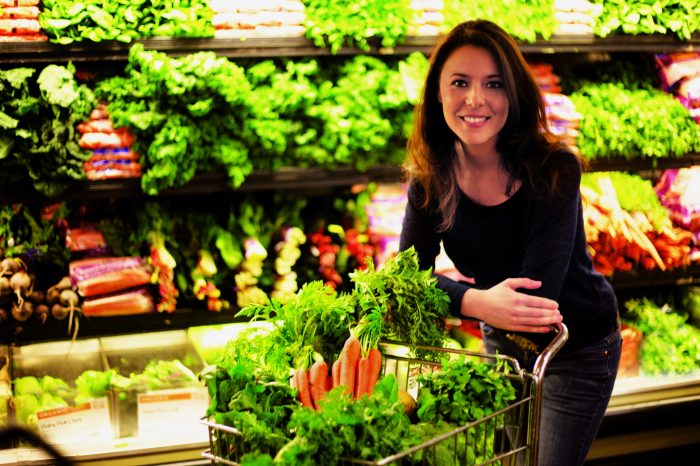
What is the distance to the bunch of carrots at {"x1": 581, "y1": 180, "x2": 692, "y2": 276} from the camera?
4336 millimetres

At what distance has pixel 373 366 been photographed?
6.46ft

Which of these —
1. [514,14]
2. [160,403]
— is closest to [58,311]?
[160,403]

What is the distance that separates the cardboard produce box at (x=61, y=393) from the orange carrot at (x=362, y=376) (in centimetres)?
186

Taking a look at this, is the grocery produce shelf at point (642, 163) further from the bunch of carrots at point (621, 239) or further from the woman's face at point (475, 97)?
the woman's face at point (475, 97)

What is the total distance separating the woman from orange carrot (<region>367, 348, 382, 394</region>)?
0.38 m

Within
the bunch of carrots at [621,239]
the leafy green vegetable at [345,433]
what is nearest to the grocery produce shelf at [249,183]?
the bunch of carrots at [621,239]

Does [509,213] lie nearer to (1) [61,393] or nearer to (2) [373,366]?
(2) [373,366]

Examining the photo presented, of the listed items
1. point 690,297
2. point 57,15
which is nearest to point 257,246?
point 57,15

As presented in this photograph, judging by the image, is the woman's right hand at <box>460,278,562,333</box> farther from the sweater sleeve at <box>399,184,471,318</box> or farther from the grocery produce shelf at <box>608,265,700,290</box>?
the grocery produce shelf at <box>608,265,700,290</box>

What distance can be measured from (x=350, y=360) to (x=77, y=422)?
1903mm

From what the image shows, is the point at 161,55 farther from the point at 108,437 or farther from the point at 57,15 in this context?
the point at 108,437

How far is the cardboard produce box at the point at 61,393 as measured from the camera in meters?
3.37

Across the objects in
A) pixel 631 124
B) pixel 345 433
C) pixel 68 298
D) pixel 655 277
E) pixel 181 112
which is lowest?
pixel 655 277

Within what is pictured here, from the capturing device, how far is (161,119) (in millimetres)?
3445
